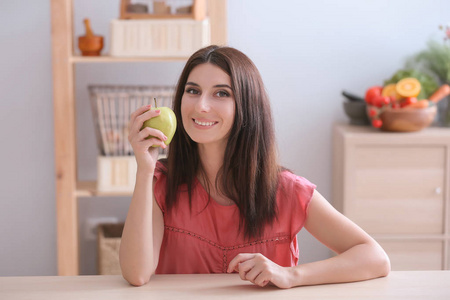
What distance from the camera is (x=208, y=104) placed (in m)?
1.37

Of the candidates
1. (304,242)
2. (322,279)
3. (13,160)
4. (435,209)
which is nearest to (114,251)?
(13,160)

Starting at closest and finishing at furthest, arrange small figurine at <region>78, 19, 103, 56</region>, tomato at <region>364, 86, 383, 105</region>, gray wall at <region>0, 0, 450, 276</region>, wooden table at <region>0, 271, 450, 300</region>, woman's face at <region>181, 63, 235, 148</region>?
wooden table at <region>0, 271, 450, 300</region> < woman's face at <region>181, 63, 235, 148</region> < small figurine at <region>78, 19, 103, 56</region> < tomato at <region>364, 86, 383, 105</region> < gray wall at <region>0, 0, 450, 276</region>

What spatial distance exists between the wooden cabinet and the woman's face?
120 cm

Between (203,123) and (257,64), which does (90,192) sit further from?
(203,123)

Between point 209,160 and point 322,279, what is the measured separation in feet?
1.47

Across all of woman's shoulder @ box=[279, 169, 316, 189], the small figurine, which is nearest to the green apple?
woman's shoulder @ box=[279, 169, 316, 189]

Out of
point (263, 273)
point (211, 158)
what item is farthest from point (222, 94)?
point (263, 273)

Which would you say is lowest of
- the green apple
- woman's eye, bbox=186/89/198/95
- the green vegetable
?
the green apple

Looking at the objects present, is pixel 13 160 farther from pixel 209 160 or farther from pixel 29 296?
pixel 29 296

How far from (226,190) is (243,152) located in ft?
0.37

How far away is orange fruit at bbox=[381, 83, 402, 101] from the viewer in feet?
8.30

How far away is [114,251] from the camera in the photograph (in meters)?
2.61

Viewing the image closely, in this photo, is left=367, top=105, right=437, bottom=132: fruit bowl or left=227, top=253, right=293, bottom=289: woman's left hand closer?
left=227, top=253, right=293, bottom=289: woman's left hand

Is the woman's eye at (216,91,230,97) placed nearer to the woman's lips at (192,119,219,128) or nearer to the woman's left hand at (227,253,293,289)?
the woman's lips at (192,119,219,128)
